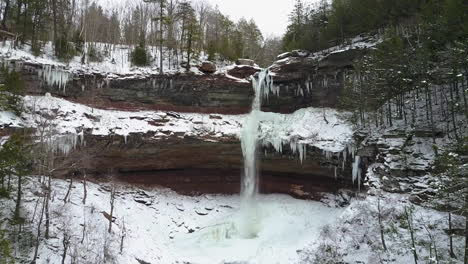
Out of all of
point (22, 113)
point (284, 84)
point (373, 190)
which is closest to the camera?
point (373, 190)

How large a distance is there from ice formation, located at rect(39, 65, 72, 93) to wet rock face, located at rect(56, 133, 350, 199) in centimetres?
611

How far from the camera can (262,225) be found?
A: 22.1 metres

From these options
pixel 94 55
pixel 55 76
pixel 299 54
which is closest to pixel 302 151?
pixel 299 54

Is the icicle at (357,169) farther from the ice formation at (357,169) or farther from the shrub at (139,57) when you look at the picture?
the shrub at (139,57)

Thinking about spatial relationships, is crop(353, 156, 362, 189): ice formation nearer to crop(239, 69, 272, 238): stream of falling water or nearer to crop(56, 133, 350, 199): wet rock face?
crop(56, 133, 350, 199): wet rock face

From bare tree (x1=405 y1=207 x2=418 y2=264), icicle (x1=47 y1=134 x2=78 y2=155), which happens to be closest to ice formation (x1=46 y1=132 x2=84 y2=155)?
icicle (x1=47 y1=134 x2=78 y2=155)

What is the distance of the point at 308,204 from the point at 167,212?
10253 millimetres

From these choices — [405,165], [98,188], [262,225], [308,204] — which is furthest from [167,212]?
[405,165]

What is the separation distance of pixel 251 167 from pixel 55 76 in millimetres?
16767

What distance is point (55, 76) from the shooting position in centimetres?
2534

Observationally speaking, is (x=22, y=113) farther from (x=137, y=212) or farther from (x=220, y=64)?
(x=220, y=64)

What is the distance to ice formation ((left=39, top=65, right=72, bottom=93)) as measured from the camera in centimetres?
2495

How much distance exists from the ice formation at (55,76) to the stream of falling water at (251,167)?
14.6m

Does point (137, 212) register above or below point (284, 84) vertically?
below
